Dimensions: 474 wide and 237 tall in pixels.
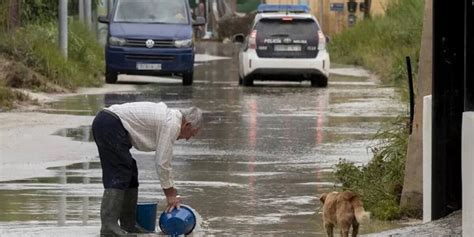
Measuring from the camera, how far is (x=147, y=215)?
988 cm

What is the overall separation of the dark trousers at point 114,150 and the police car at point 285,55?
1807 centimetres

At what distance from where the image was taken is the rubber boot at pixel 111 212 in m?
9.50

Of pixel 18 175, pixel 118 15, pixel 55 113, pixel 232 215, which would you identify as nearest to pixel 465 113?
pixel 232 215

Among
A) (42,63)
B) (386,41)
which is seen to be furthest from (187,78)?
(386,41)

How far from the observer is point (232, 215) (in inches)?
439

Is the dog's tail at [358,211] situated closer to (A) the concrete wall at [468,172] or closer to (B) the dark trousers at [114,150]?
(A) the concrete wall at [468,172]

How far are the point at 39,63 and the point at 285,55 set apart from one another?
18.0 ft

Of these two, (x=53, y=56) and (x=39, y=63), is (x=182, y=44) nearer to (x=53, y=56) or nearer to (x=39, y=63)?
(x=53, y=56)

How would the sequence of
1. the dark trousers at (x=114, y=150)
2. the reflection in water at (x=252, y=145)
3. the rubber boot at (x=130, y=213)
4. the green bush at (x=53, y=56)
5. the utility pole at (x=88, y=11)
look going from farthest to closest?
the utility pole at (x=88, y=11), the green bush at (x=53, y=56), the reflection in water at (x=252, y=145), the rubber boot at (x=130, y=213), the dark trousers at (x=114, y=150)

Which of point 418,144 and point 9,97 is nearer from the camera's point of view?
point 418,144

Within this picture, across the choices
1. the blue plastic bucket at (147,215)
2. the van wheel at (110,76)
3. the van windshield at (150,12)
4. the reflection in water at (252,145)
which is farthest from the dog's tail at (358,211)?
the van windshield at (150,12)

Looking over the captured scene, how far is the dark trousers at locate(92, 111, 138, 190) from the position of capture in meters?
9.43

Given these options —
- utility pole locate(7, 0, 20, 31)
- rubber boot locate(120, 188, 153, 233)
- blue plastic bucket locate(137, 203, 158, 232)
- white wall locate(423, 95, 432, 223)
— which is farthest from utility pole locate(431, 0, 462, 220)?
utility pole locate(7, 0, 20, 31)

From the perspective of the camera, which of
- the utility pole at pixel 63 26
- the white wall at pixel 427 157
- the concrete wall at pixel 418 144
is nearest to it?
the white wall at pixel 427 157
